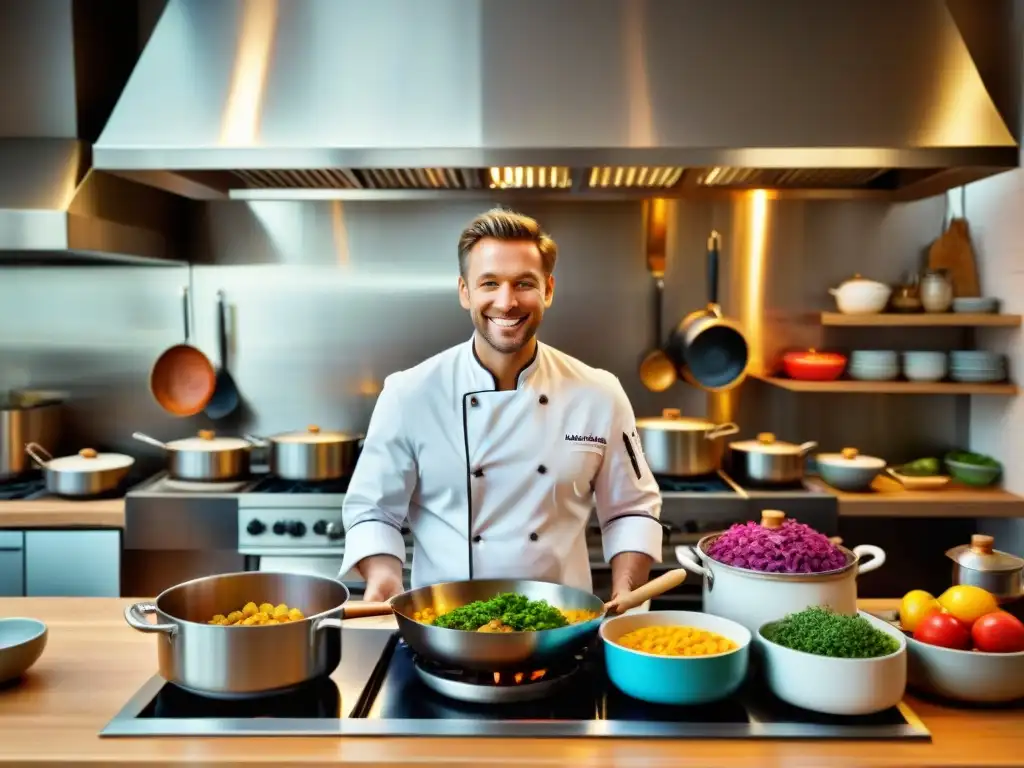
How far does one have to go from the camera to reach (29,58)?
336cm

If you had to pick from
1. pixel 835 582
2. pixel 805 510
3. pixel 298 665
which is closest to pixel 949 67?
pixel 805 510

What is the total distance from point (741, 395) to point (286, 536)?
1.90 meters

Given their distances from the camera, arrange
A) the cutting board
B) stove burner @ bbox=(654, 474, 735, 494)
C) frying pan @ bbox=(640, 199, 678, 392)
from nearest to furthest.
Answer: stove burner @ bbox=(654, 474, 735, 494) → the cutting board → frying pan @ bbox=(640, 199, 678, 392)

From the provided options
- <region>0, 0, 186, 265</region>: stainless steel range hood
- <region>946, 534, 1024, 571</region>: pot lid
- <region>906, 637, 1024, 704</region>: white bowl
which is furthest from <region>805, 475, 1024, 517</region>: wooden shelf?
<region>0, 0, 186, 265</region>: stainless steel range hood

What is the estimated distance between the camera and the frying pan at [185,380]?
381 cm

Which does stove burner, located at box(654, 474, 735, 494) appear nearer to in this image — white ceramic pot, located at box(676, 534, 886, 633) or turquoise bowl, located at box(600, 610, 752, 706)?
white ceramic pot, located at box(676, 534, 886, 633)

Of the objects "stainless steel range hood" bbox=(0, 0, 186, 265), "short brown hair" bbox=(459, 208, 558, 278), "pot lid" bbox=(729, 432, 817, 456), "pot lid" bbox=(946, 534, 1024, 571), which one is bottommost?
"pot lid" bbox=(946, 534, 1024, 571)

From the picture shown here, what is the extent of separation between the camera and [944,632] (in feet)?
5.32

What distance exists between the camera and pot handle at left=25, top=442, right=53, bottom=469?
344 centimetres

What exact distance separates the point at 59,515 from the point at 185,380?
802 mm

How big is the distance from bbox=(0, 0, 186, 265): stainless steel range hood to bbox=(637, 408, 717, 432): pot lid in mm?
1948

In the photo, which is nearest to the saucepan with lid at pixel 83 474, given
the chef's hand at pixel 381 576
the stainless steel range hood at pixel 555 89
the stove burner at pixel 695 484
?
the stainless steel range hood at pixel 555 89

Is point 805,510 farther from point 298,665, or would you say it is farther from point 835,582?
point 298,665

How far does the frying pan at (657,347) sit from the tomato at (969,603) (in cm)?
221
